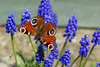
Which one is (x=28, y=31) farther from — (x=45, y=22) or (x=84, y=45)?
(x=84, y=45)

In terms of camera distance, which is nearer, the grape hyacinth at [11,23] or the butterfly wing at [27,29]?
the butterfly wing at [27,29]

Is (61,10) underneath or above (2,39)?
above

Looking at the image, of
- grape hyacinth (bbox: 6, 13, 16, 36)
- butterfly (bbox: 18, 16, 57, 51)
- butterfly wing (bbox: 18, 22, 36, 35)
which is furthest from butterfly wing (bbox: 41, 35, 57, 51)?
grape hyacinth (bbox: 6, 13, 16, 36)

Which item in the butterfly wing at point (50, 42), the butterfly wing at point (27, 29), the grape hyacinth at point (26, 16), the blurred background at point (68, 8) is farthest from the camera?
the blurred background at point (68, 8)

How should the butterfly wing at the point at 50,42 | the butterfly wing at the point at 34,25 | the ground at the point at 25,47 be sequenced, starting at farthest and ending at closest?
the ground at the point at 25,47 → the butterfly wing at the point at 34,25 → the butterfly wing at the point at 50,42

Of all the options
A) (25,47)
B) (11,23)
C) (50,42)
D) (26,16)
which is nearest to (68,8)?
(25,47)

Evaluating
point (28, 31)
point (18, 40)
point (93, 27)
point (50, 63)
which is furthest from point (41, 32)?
point (93, 27)

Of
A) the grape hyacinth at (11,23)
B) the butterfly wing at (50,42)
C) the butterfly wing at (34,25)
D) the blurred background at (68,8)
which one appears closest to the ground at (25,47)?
the blurred background at (68,8)

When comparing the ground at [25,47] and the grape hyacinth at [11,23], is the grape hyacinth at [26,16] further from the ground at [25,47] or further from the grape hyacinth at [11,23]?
the ground at [25,47]

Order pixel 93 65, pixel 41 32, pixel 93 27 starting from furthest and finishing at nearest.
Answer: pixel 93 27, pixel 93 65, pixel 41 32
